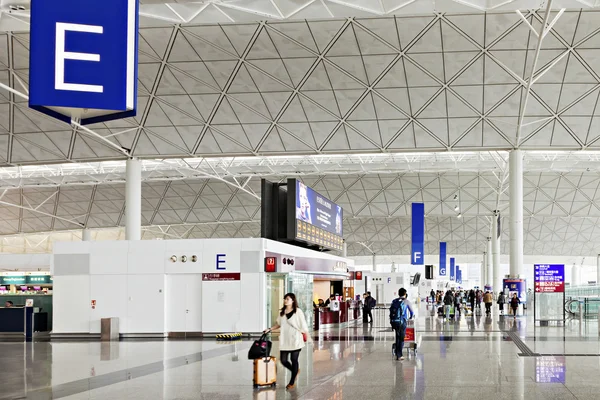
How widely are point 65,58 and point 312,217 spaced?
91.1ft

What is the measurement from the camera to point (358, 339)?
2884 cm

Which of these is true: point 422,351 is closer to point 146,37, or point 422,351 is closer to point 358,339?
point 358,339

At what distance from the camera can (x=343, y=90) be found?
139 ft

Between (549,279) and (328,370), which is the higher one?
(549,279)

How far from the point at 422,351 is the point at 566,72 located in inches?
899

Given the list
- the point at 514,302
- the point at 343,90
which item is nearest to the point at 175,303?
the point at 343,90

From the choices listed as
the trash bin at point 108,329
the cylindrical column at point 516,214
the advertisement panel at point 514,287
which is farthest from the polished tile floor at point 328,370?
the cylindrical column at point 516,214

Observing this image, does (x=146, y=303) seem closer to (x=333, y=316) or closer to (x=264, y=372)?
(x=333, y=316)

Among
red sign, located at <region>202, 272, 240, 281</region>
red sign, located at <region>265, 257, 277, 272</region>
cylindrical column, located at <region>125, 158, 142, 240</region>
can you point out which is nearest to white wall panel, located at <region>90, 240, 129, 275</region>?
red sign, located at <region>202, 272, 240, 281</region>

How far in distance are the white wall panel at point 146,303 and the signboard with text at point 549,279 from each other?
1895 centimetres

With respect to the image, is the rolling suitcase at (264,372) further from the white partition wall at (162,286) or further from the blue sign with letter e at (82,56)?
the white partition wall at (162,286)

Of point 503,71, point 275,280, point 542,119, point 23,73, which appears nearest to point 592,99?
point 542,119

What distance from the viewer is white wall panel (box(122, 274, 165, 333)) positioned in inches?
1251

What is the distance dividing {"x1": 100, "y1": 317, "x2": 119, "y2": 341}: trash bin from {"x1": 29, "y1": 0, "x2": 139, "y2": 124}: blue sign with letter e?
897 inches
